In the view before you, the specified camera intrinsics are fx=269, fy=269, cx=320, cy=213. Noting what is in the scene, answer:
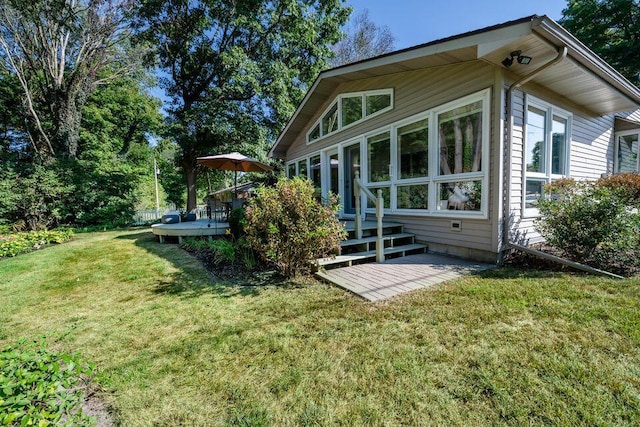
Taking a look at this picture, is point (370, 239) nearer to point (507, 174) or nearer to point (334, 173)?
point (507, 174)

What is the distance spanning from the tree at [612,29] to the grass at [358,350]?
15.3 metres

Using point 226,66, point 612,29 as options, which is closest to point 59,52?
point 226,66

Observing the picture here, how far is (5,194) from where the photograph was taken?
29.5ft

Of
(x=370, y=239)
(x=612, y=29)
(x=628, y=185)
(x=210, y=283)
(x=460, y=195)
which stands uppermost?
(x=612, y=29)

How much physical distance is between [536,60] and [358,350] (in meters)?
5.06

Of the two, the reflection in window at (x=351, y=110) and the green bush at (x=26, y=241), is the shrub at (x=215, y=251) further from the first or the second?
the reflection in window at (x=351, y=110)

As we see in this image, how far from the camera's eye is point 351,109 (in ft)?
24.3

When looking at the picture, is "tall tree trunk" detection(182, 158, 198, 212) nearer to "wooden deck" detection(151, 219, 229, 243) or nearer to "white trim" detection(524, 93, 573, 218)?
"wooden deck" detection(151, 219, 229, 243)

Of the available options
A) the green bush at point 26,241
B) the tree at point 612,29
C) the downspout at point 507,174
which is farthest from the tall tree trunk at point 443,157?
the tree at point 612,29

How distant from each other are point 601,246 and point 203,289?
19.7 feet

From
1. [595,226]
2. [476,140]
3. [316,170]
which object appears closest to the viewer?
[595,226]

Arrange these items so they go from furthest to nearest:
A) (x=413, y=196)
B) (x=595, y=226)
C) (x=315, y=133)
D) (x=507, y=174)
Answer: (x=315, y=133) → (x=413, y=196) → (x=507, y=174) → (x=595, y=226)

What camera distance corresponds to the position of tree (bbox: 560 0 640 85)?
39.2ft

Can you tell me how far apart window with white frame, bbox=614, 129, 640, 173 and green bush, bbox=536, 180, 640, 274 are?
5054mm
